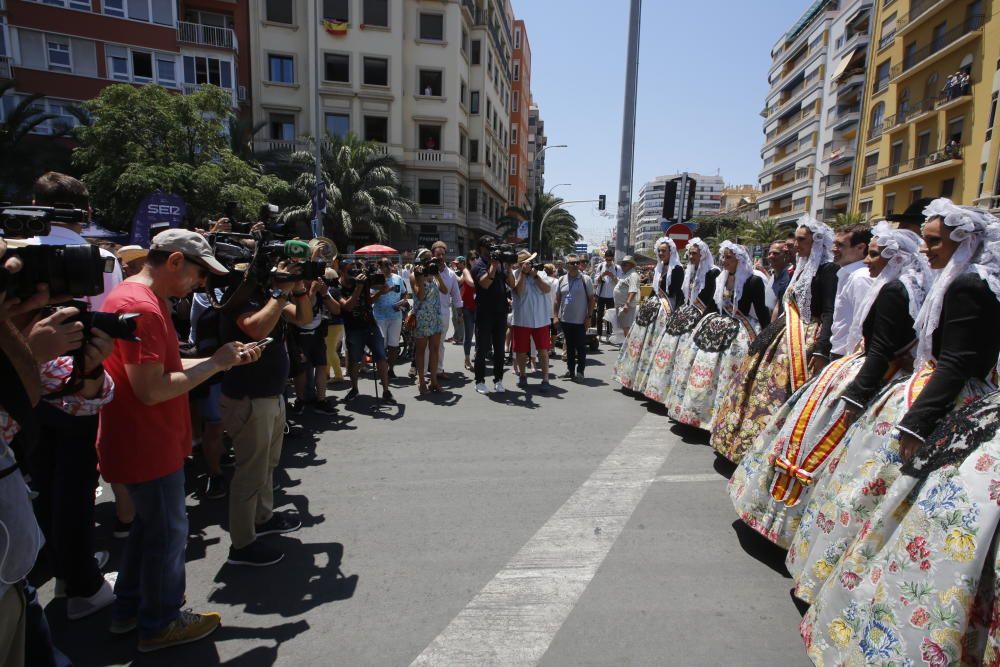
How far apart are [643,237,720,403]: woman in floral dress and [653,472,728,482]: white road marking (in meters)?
1.53

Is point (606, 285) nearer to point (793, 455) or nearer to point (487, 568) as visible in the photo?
point (793, 455)

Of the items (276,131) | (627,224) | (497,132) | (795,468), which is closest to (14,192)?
(276,131)

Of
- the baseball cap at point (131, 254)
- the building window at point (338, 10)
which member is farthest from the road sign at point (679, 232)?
the building window at point (338, 10)

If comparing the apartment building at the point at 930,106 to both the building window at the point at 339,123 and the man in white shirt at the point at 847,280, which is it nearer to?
the man in white shirt at the point at 847,280

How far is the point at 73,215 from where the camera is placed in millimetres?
1819

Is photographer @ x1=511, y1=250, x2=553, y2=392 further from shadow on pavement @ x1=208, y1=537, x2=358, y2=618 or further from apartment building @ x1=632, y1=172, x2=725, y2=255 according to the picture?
apartment building @ x1=632, y1=172, x2=725, y2=255

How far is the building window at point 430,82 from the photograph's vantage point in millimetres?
30359

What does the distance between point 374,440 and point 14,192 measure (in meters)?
20.8

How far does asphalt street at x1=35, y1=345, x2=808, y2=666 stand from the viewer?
2400 millimetres

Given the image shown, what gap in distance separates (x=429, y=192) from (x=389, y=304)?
25.7 m

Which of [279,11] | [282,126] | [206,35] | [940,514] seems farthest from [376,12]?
[940,514]

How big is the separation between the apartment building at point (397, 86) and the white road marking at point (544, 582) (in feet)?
76.9

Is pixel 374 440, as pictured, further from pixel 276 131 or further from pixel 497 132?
pixel 497 132

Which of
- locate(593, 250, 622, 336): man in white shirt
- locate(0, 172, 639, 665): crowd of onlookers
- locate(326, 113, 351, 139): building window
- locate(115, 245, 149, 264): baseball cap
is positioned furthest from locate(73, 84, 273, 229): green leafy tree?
locate(326, 113, 351, 139): building window
